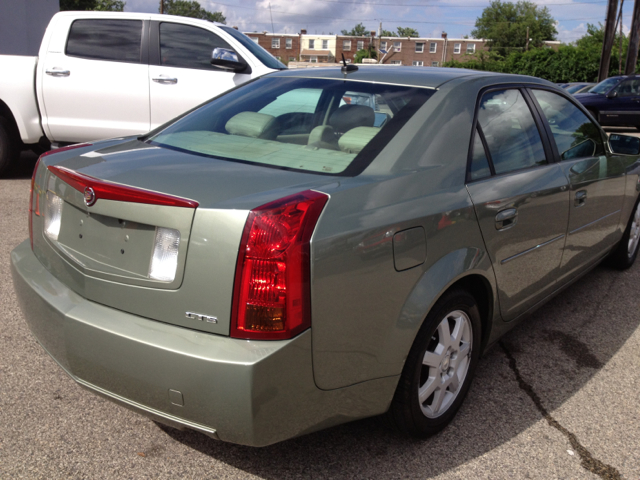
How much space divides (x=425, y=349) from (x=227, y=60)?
4.69 m

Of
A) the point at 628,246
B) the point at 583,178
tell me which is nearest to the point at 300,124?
the point at 583,178

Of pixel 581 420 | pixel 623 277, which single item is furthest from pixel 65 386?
pixel 623 277

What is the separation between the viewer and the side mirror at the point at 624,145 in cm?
415

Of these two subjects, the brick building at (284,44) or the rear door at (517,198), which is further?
the brick building at (284,44)

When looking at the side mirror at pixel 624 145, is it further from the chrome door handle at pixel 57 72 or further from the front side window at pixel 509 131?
the chrome door handle at pixel 57 72

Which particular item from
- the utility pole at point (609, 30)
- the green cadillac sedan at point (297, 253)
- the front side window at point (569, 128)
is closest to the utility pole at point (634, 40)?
the utility pole at point (609, 30)

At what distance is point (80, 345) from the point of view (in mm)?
2086

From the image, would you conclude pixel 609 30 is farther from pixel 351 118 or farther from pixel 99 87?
pixel 351 118

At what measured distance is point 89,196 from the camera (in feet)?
6.99

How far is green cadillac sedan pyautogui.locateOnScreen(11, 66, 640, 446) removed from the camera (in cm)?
187

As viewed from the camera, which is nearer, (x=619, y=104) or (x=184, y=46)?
(x=184, y=46)

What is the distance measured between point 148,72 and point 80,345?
17.9ft

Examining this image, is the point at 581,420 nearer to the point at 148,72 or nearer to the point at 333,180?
the point at 333,180

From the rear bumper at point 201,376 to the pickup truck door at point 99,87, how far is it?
16.8 ft
